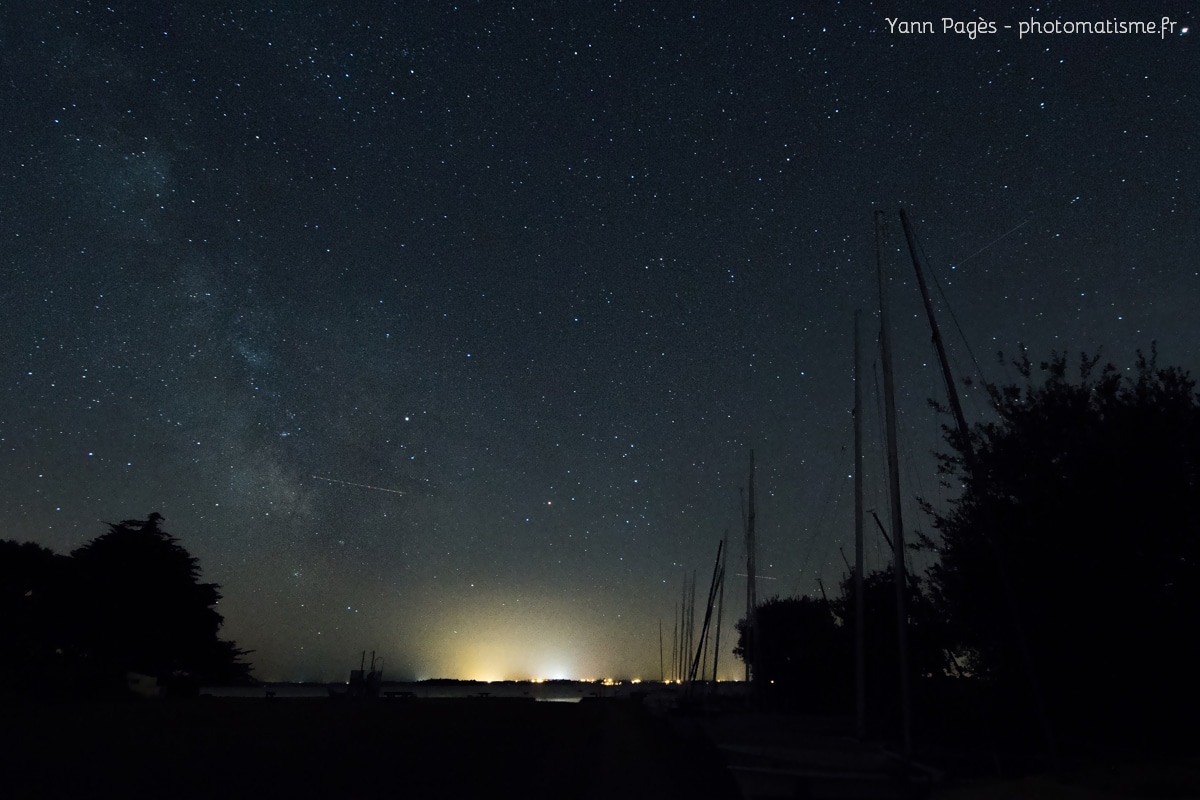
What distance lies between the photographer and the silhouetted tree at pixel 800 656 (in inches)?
2068

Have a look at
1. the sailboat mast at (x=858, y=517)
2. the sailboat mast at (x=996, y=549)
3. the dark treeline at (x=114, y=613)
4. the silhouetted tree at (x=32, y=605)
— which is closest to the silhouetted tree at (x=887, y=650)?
the sailboat mast at (x=858, y=517)

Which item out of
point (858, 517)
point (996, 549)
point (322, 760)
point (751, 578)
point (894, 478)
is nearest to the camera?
point (996, 549)

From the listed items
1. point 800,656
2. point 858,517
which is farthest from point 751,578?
point 858,517

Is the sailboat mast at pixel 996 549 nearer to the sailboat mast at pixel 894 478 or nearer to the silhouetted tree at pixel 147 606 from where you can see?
the sailboat mast at pixel 894 478

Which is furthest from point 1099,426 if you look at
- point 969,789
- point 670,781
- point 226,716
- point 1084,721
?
point 226,716

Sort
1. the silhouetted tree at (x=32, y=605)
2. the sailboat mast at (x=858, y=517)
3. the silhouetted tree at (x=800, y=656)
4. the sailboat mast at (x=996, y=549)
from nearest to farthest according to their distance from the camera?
1. the sailboat mast at (x=996, y=549)
2. the sailboat mast at (x=858, y=517)
3. the silhouetted tree at (x=800, y=656)
4. the silhouetted tree at (x=32, y=605)

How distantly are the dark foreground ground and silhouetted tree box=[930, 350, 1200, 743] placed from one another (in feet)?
28.7

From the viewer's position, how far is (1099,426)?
20125 mm

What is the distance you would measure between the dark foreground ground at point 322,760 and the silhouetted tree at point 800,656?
17689 mm

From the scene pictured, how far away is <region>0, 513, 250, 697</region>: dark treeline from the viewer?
58.2 metres

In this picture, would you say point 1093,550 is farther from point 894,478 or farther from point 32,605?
point 32,605

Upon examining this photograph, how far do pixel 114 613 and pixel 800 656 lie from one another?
5401 centimetres

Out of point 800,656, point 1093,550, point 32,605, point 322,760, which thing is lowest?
point 322,760

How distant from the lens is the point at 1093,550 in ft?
63.1
